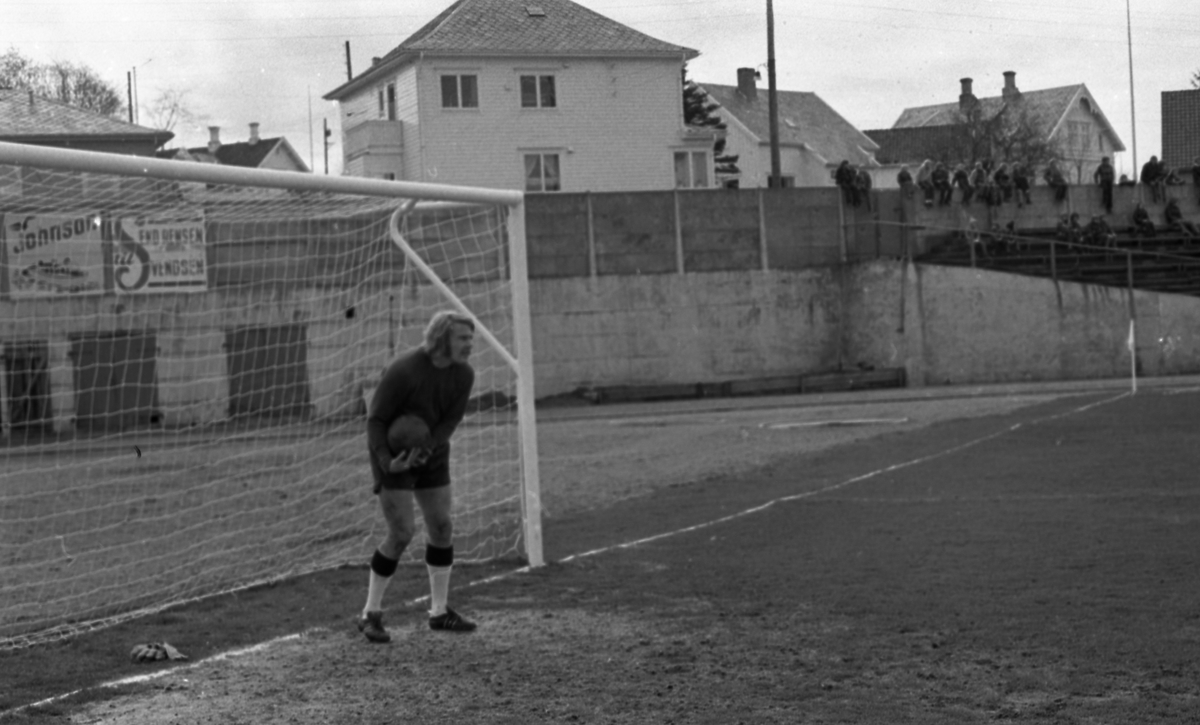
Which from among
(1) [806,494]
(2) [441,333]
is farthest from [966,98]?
(2) [441,333]

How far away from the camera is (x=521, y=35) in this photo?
47281 mm

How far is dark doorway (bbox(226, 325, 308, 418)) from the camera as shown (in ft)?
56.2

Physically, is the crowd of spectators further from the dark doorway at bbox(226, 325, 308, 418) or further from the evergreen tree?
the evergreen tree

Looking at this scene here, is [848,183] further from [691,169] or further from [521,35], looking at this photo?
[521,35]

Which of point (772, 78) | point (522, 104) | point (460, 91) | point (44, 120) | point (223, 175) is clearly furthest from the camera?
point (522, 104)

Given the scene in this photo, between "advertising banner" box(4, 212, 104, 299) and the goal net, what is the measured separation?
3 centimetres

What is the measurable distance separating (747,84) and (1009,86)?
11.8m

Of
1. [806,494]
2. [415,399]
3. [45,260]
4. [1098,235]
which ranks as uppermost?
[1098,235]

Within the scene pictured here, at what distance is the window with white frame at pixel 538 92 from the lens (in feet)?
158

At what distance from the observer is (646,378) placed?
39.3 metres

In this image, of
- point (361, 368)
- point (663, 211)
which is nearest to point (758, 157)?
point (663, 211)

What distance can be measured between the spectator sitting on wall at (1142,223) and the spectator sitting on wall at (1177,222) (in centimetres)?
55

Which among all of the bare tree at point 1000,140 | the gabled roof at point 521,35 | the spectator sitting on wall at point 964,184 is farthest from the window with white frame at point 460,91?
the bare tree at point 1000,140

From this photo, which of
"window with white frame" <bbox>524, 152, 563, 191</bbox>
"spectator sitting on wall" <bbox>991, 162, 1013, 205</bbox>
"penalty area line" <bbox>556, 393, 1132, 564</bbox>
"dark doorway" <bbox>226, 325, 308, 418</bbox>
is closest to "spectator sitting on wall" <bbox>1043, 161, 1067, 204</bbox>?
"spectator sitting on wall" <bbox>991, 162, 1013, 205</bbox>
